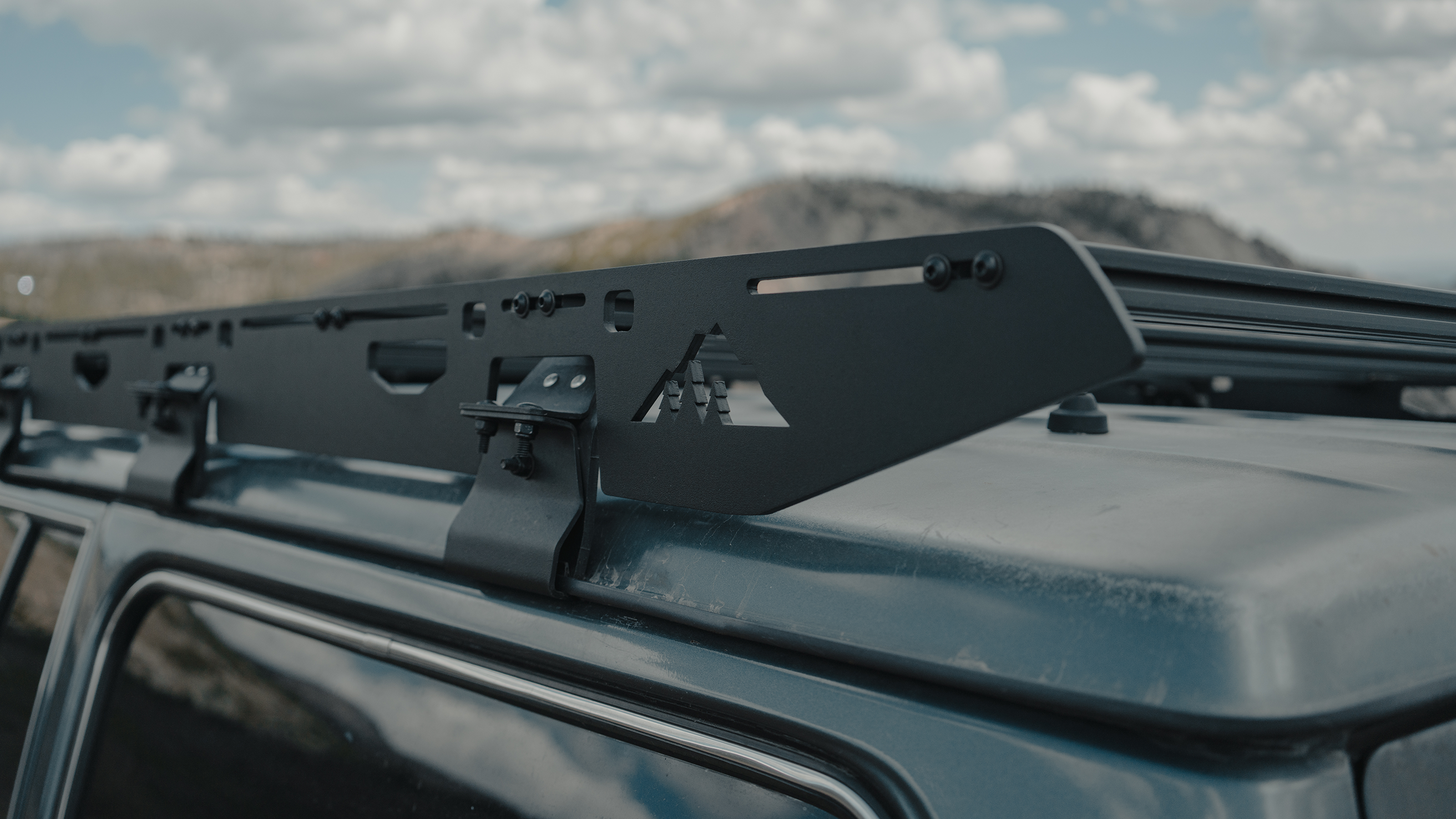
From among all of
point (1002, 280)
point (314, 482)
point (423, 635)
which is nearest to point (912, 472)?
point (1002, 280)

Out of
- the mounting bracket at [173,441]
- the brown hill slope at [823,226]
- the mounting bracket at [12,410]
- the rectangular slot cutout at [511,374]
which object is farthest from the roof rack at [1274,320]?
the brown hill slope at [823,226]

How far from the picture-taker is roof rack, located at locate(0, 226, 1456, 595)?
2.80 ft

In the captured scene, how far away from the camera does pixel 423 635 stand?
129cm

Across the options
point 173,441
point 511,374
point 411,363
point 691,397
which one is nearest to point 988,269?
point 691,397

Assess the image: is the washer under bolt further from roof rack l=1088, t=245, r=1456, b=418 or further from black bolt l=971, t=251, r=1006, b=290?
black bolt l=971, t=251, r=1006, b=290

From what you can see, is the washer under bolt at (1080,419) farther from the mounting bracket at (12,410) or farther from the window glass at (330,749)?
the mounting bracket at (12,410)

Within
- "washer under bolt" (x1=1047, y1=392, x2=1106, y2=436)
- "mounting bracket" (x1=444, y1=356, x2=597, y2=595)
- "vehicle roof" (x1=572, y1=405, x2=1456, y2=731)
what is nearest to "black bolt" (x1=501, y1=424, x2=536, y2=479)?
"mounting bracket" (x1=444, y1=356, x2=597, y2=595)

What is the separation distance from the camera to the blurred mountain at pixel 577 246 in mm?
30438

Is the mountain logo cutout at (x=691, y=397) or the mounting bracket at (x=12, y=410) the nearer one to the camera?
the mountain logo cutout at (x=691, y=397)

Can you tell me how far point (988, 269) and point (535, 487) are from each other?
61 centimetres

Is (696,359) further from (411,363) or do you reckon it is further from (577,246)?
(577,246)

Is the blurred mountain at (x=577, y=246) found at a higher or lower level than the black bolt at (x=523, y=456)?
higher

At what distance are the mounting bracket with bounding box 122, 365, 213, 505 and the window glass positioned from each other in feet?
0.64

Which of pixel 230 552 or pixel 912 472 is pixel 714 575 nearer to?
pixel 912 472
